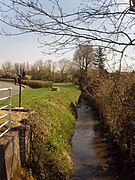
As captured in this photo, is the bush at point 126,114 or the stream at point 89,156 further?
the stream at point 89,156

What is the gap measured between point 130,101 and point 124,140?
3.15m

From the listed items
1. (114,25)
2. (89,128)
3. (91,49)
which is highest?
(114,25)

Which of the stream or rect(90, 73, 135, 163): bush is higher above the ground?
rect(90, 73, 135, 163): bush

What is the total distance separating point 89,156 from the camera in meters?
13.9

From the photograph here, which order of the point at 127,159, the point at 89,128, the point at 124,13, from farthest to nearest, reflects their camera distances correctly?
the point at 89,128 → the point at 127,159 → the point at 124,13

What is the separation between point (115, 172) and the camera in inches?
452

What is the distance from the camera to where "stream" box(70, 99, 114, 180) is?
11234 mm

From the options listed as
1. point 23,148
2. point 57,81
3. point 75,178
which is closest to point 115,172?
point 75,178

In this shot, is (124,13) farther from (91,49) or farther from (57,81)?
(57,81)

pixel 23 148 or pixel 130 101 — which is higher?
pixel 130 101

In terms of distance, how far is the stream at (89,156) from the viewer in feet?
36.9

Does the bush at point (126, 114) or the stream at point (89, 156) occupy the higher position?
the bush at point (126, 114)

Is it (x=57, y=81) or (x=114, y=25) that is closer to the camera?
(x=114, y=25)

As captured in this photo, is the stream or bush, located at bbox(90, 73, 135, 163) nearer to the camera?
bush, located at bbox(90, 73, 135, 163)
